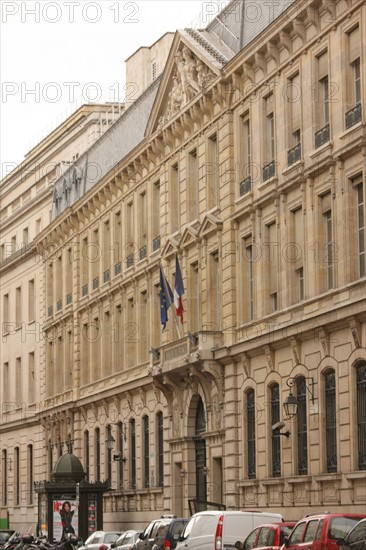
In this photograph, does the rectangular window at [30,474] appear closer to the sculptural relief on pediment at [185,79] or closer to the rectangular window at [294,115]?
the sculptural relief on pediment at [185,79]

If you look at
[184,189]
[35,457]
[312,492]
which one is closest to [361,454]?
[312,492]

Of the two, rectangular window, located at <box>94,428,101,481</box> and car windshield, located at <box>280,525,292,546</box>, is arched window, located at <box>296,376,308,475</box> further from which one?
rectangular window, located at <box>94,428,101,481</box>

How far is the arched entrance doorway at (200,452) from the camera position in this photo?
54.5m

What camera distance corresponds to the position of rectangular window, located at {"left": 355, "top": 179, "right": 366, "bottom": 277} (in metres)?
41.3

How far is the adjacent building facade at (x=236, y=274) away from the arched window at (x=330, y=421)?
6 centimetres

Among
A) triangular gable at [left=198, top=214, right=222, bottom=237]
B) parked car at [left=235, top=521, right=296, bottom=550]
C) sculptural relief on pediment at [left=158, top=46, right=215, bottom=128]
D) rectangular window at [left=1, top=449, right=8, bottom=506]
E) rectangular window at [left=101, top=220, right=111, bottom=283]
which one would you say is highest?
sculptural relief on pediment at [left=158, top=46, right=215, bottom=128]

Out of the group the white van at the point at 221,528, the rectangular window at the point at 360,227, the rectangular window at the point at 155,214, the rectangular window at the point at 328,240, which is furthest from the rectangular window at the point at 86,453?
the white van at the point at 221,528

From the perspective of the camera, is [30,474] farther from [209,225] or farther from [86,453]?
[209,225]

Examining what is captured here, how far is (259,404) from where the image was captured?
48531 millimetres

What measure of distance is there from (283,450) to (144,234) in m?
18.8

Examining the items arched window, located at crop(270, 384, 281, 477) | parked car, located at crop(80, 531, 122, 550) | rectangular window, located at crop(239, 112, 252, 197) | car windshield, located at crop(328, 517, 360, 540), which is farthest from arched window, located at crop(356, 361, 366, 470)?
rectangular window, located at crop(239, 112, 252, 197)

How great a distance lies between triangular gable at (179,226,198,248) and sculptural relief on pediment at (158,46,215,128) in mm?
4777

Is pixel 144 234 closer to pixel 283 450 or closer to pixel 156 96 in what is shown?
pixel 156 96

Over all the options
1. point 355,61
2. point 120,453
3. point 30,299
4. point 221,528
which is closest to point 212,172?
point 355,61
